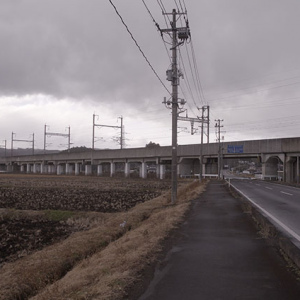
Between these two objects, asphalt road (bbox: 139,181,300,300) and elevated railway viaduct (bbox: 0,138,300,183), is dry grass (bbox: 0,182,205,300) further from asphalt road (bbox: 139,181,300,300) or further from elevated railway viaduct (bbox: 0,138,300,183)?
elevated railway viaduct (bbox: 0,138,300,183)

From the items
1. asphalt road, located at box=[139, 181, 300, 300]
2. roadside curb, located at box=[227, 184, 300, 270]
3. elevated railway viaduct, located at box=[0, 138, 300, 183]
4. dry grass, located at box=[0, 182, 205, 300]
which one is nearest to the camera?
asphalt road, located at box=[139, 181, 300, 300]

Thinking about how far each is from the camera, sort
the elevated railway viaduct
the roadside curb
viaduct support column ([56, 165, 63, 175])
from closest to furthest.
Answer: the roadside curb → the elevated railway viaduct → viaduct support column ([56, 165, 63, 175])

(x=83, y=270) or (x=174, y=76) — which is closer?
(x=83, y=270)

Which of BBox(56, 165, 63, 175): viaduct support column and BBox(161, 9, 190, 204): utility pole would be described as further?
BBox(56, 165, 63, 175): viaduct support column

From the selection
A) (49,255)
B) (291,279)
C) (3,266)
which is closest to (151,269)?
(291,279)

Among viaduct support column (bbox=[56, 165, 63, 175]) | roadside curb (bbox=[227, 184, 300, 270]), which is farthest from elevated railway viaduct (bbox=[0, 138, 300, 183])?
roadside curb (bbox=[227, 184, 300, 270])

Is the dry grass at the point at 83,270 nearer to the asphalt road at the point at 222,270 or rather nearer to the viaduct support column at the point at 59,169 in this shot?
the asphalt road at the point at 222,270

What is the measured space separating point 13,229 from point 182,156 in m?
56.9

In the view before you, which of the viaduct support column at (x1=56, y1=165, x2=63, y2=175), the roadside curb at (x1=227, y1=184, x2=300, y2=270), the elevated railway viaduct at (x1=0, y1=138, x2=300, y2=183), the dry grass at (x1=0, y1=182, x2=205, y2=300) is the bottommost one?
→ the dry grass at (x1=0, y1=182, x2=205, y2=300)

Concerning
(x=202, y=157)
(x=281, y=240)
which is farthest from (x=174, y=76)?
(x=202, y=157)

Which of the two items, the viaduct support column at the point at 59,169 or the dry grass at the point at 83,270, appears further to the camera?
the viaduct support column at the point at 59,169

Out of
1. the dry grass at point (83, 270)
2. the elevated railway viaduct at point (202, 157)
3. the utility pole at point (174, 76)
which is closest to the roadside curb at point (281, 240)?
the dry grass at point (83, 270)

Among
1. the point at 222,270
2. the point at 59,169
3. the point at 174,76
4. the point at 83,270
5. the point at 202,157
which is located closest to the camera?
the point at 222,270

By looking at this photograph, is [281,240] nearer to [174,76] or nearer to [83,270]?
[83,270]
